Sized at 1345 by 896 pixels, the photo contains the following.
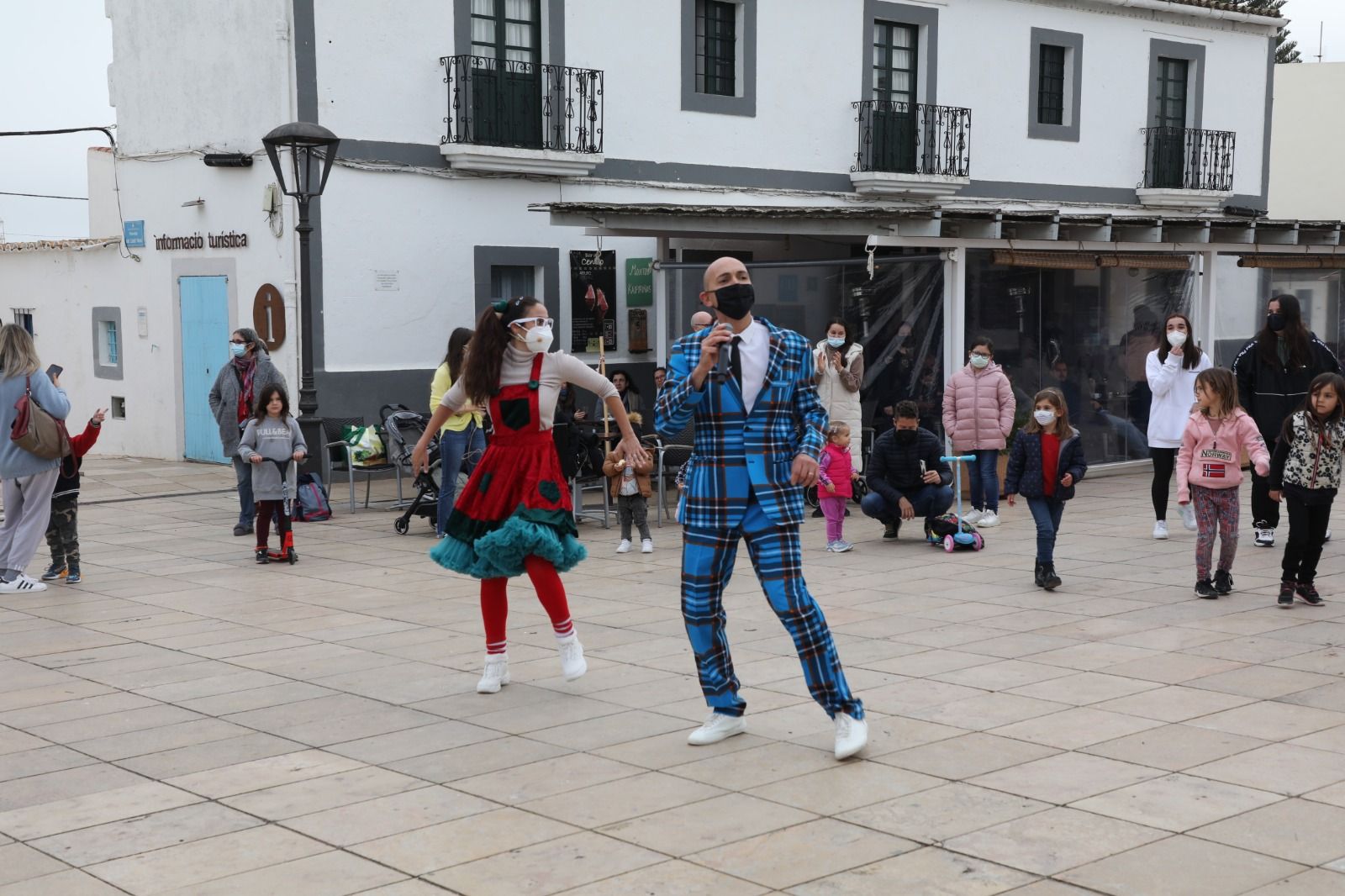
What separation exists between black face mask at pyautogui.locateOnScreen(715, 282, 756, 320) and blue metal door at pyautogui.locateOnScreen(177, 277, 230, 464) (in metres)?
13.5

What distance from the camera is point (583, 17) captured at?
62.3 ft

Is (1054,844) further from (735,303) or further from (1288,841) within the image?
(735,303)

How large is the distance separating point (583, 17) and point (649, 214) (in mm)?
5415

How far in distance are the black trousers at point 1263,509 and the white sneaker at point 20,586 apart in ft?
28.0

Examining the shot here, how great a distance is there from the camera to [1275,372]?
10.9m

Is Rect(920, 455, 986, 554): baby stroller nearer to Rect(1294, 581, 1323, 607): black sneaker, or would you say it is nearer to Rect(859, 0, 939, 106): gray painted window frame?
Rect(1294, 581, 1323, 607): black sneaker

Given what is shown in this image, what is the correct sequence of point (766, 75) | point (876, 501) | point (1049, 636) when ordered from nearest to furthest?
1. point (1049, 636)
2. point (876, 501)
3. point (766, 75)

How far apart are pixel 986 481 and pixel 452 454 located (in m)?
4.50

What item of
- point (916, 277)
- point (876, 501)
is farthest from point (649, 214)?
point (876, 501)

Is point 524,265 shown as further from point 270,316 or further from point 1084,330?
point 1084,330

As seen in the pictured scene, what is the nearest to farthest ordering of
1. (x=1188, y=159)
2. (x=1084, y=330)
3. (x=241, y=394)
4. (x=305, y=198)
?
(x=241, y=394) → (x=305, y=198) → (x=1084, y=330) → (x=1188, y=159)

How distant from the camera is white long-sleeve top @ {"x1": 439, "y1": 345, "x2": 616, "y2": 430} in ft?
22.8

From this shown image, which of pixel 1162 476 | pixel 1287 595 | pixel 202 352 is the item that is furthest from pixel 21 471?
pixel 202 352

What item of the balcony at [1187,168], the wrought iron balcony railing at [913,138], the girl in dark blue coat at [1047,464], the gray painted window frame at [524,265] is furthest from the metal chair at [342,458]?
the balcony at [1187,168]
